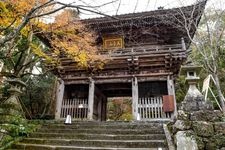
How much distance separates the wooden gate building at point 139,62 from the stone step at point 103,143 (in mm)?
4943

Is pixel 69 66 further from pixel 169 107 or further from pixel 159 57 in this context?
pixel 169 107

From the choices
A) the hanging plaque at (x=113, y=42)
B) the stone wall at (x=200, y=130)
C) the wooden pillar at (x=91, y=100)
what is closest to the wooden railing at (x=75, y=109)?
the wooden pillar at (x=91, y=100)

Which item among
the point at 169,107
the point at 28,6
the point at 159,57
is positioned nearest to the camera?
the point at 28,6

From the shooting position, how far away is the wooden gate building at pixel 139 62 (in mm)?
11805

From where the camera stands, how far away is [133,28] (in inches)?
536

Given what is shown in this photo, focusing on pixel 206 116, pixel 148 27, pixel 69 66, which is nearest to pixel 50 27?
pixel 69 66

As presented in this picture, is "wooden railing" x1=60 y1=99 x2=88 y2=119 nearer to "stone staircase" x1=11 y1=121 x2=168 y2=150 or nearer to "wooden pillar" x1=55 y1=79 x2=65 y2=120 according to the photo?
"wooden pillar" x1=55 y1=79 x2=65 y2=120

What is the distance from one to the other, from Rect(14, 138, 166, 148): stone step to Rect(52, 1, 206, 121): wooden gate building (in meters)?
4.94

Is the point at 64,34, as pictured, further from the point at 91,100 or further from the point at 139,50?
the point at 139,50

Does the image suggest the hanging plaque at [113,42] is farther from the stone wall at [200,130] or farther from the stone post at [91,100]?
the stone wall at [200,130]

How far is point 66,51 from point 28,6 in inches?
138

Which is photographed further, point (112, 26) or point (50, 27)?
point (112, 26)

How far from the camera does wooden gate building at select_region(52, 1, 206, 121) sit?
38.7 feet

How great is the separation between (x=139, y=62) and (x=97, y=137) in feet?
20.0
